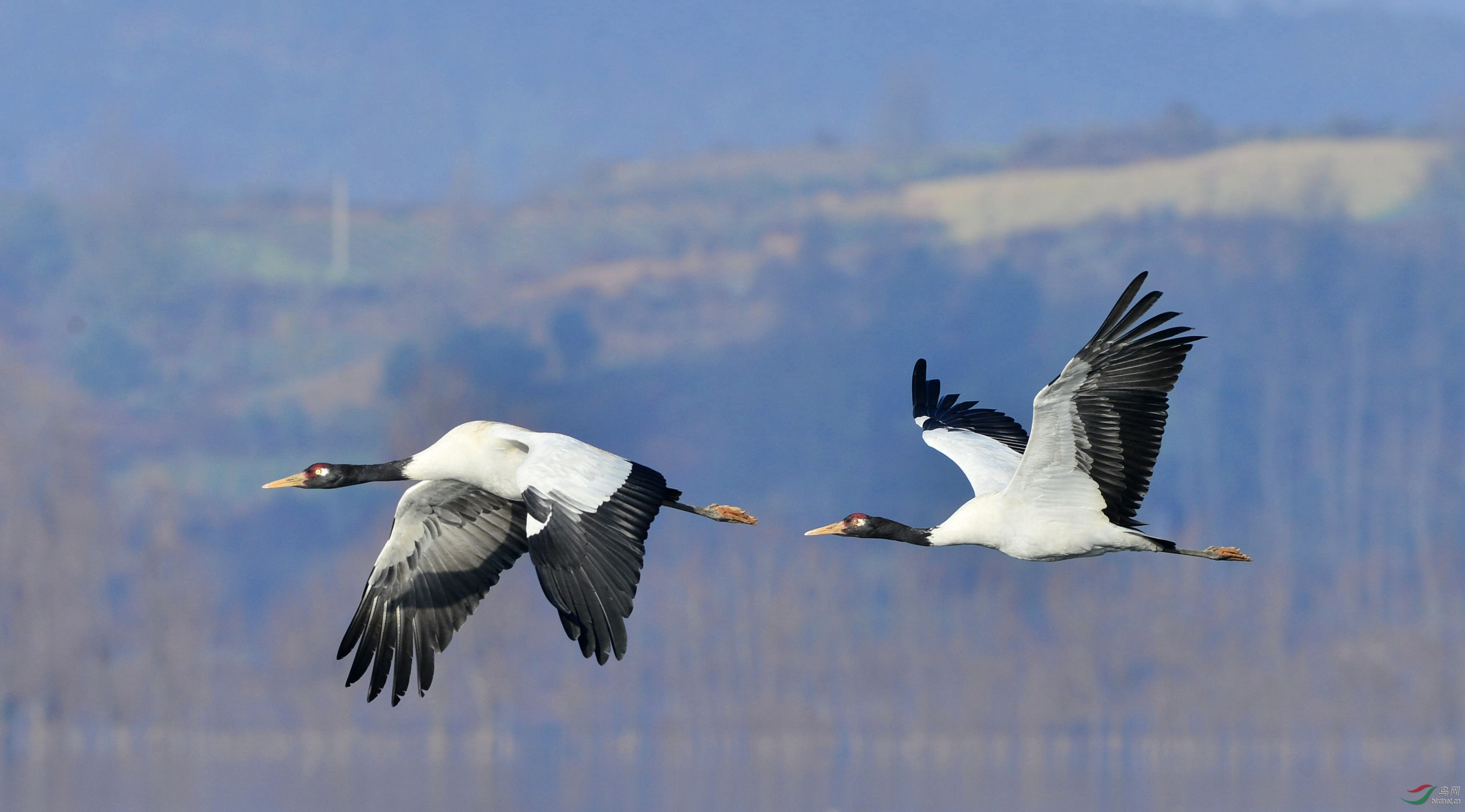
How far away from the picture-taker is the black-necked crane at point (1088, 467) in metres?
22.2

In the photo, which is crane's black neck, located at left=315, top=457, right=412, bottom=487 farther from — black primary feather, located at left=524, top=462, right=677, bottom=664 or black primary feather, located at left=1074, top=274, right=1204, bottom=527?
black primary feather, located at left=1074, top=274, right=1204, bottom=527

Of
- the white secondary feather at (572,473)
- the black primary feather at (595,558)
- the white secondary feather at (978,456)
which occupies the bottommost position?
the black primary feather at (595,558)

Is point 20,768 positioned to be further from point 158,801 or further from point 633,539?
point 633,539

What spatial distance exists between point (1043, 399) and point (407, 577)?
850cm

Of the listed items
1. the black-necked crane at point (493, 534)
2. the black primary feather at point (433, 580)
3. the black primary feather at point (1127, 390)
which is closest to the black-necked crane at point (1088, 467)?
the black primary feather at point (1127, 390)

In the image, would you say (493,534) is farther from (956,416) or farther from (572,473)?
(956,416)

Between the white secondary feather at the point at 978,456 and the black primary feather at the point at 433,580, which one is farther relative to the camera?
the white secondary feather at the point at 978,456

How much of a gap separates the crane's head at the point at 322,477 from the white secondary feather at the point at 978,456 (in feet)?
26.5

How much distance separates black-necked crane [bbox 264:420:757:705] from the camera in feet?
68.0

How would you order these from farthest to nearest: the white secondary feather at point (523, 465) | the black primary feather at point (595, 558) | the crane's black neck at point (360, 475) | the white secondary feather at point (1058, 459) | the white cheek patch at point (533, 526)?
the crane's black neck at point (360, 475) → the white secondary feather at point (1058, 459) → the white secondary feather at point (523, 465) → the white cheek patch at point (533, 526) → the black primary feather at point (595, 558)

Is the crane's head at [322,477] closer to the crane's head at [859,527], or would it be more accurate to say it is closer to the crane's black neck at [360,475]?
the crane's black neck at [360,475]

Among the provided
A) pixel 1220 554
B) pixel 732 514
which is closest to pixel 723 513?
pixel 732 514

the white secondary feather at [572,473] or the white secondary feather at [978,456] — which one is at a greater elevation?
the white secondary feather at [978,456]

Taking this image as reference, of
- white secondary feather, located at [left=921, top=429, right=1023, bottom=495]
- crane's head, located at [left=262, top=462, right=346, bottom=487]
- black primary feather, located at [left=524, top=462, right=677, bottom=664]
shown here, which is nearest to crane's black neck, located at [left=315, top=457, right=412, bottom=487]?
crane's head, located at [left=262, top=462, right=346, bottom=487]
